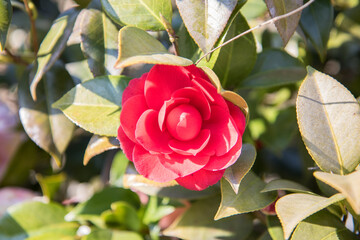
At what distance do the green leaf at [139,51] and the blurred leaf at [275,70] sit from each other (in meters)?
0.21

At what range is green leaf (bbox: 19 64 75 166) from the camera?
620 mm

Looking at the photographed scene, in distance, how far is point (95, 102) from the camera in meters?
0.53

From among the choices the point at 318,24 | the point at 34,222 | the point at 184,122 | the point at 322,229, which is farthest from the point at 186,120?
the point at 34,222

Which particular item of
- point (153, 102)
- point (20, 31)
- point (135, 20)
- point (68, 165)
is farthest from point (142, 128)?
point (20, 31)

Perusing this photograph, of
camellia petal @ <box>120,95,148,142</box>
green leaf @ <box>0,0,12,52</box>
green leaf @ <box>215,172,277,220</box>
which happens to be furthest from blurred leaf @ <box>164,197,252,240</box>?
green leaf @ <box>0,0,12,52</box>

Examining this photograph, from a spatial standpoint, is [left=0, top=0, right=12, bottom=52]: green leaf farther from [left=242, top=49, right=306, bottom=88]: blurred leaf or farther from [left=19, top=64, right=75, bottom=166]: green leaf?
[left=242, top=49, right=306, bottom=88]: blurred leaf

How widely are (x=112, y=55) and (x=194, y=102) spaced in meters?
0.18

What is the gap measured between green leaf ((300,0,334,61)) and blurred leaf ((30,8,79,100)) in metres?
0.37

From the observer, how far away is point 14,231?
0.70m

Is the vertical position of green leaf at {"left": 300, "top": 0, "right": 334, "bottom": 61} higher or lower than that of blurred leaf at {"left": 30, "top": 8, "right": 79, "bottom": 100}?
higher

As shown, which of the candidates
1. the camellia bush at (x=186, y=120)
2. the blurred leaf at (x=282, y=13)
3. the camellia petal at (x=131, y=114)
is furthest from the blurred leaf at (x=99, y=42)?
the blurred leaf at (x=282, y=13)

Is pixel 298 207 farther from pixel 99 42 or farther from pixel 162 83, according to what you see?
pixel 99 42

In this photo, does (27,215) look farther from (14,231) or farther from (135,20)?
(135,20)

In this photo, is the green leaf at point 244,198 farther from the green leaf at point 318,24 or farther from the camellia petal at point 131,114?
the green leaf at point 318,24
